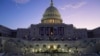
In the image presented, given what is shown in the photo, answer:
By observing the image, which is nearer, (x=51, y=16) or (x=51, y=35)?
(x=51, y=35)

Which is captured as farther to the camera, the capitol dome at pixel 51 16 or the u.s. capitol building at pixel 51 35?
the capitol dome at pixel 51 16

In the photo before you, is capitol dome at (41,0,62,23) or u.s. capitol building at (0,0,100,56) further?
capitol dome at (41,0,62,23)

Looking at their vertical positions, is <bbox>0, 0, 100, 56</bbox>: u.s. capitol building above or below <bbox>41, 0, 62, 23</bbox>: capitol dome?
below

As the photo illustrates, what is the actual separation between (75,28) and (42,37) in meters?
13.4

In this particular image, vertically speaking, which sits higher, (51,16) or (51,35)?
(51,16)

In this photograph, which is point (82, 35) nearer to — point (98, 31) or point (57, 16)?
point (98, 31)

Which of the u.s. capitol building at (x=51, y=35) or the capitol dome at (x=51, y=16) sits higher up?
the capitol dome at (x=51, y=16)

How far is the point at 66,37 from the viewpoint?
255ft

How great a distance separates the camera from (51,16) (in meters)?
88.9

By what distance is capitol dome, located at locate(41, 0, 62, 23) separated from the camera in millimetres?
89188

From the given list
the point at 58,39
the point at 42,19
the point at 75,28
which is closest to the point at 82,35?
the point at 75,28

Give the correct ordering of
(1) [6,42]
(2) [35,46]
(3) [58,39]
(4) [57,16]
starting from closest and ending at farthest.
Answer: (1) [6,42]
(2) [35,46]
(3) [58,39]
(4) [57,16]

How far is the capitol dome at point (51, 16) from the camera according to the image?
89.2 metres

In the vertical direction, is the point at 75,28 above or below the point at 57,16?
below
